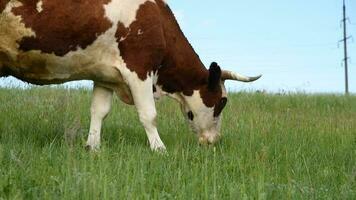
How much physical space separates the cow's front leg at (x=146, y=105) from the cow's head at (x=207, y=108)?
1475mm

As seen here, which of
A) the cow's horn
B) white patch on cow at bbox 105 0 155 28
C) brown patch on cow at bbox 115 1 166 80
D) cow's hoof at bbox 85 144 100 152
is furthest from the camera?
the cow's horn

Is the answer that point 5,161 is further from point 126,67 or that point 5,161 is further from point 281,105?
point 281,105

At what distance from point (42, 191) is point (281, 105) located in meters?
12.2

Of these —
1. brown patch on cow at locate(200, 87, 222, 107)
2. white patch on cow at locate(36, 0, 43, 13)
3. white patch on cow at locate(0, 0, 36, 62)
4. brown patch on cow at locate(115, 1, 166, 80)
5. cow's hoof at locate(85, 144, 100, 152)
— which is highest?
white patch on cow at locate(36, 0, 43, 13)

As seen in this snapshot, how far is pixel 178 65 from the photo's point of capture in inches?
343

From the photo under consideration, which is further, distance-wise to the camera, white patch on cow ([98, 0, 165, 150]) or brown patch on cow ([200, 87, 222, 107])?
brown patch on cow ([200, 87, 222, 107])

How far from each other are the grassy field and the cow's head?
0.78ft

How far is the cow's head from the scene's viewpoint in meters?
9.16

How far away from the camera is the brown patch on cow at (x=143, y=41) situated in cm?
742

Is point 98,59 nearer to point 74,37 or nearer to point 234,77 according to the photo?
point 74,37

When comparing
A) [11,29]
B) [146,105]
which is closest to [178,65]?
[146,105]

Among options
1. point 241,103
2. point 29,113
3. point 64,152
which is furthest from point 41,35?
point 241,103

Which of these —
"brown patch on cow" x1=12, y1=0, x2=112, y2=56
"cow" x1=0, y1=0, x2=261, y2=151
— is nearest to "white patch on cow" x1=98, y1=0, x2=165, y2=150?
"cow" x1=0, y1=0, x2=261, y2=151

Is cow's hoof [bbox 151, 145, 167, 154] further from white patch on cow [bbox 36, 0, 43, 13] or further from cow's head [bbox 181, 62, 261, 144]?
white patch on cow [bbox 36, 0, 43, 13]
